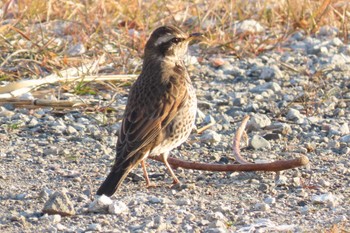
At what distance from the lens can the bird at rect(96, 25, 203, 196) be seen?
22.4 ft

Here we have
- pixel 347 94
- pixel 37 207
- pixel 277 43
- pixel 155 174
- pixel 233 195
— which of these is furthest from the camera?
pixel 277 43

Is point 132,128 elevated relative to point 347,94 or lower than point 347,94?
elevated

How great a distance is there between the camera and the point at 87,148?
25.9ft

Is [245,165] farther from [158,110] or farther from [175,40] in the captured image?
[175,40]

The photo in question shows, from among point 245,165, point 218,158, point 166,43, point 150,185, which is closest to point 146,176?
point 150,185

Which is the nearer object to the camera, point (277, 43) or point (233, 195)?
point (233, 195)

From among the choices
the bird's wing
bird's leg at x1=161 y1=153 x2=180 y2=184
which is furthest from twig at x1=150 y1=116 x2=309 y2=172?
the bird's wing

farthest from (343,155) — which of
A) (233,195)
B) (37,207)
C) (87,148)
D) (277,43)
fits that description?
(277,43)

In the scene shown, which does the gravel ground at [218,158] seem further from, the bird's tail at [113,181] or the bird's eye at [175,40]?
the bird's eye at [175,40]

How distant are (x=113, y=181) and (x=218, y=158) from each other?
4.62 feet

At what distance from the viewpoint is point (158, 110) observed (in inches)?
282

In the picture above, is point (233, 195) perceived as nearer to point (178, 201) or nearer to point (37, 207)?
point (178, 201)

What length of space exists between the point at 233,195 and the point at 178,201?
430mm

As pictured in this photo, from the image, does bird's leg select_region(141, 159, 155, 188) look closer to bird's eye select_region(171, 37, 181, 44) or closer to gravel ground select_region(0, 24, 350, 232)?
gravel ground select_region(0, 24, 350, 232)
